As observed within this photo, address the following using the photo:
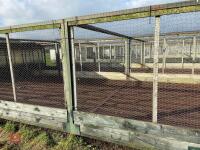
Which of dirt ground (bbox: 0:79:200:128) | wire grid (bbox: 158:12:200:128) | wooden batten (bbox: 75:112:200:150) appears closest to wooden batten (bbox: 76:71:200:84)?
wire grid (bbox: 158:12:200:128)

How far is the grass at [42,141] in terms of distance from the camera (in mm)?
5219

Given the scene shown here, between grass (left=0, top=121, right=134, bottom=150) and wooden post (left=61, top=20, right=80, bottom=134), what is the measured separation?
Result: 0.33 metres

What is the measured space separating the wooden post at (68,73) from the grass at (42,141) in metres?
0.33

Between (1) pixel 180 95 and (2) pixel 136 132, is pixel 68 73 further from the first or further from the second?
(1) pixel 180 95

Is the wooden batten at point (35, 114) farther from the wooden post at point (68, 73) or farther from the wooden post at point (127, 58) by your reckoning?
the wooden post at point (127, 58)

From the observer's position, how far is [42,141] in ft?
18.4

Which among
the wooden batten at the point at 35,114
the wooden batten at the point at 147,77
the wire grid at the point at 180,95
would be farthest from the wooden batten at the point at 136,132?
the wooden batten at the point at 147,77

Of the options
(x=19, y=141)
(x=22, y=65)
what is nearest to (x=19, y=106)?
(x=19, y=141)

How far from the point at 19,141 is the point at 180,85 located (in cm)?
706

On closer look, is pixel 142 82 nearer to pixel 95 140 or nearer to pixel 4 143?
pixel 95 140

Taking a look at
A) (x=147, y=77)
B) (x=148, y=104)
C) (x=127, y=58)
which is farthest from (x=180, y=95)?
(x=127, y=58)

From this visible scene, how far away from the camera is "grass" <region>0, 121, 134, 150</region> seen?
5.22 metres

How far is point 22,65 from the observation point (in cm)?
1554

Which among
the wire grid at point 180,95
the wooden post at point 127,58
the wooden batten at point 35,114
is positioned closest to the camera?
the wire grid at point 180,95
